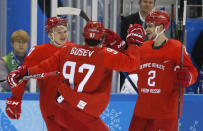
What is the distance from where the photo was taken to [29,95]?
4289mm

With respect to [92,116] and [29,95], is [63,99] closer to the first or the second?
A: [92,116]

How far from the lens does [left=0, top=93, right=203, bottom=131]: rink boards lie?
425cm

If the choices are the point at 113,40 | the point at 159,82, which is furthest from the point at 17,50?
the point at 159,82

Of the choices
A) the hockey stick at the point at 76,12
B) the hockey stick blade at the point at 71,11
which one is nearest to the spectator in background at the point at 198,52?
the hockey stick at the point at 76,12

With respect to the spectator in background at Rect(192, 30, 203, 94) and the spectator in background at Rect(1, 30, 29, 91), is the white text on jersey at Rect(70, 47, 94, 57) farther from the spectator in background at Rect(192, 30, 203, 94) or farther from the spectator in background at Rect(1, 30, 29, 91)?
the spectator in background at Rect(192, 30, 203, 94)

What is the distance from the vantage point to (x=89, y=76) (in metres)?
3.07

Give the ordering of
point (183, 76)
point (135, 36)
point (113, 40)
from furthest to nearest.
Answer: point (113, 40) < point (183, 76) < point (135, 36)

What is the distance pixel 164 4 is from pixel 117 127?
65.5 inches

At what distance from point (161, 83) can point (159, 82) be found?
2cm

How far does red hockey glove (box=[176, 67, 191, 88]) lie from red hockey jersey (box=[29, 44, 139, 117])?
39 centimetres

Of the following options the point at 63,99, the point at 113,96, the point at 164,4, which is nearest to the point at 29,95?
the point at 113,96

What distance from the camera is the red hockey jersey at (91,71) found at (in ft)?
10.1

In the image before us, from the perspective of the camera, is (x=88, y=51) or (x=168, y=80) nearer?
(x=88, y=51)

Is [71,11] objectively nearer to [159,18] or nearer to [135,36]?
[159,18]
